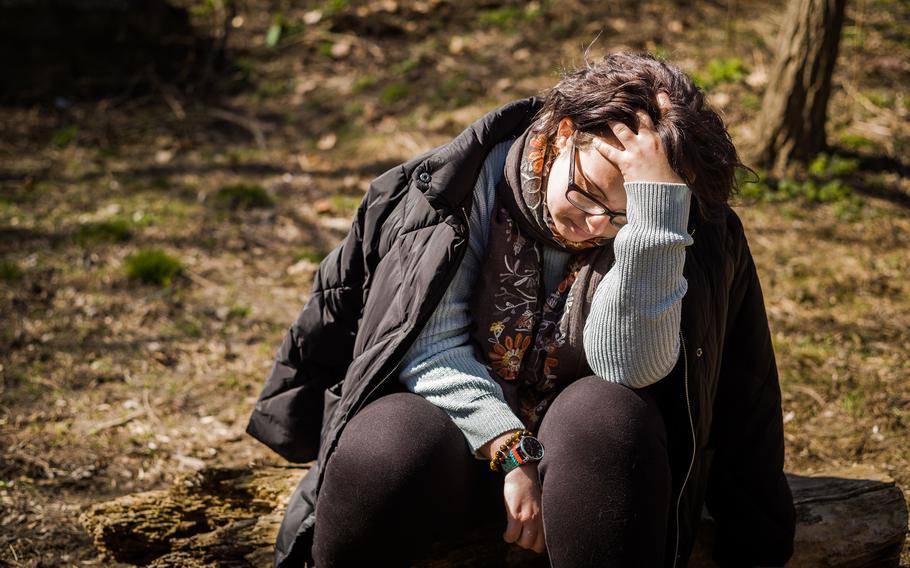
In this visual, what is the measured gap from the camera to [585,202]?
188 cm

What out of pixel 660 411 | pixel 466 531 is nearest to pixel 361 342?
pixel 466 531

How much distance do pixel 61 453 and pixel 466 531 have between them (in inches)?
64.1

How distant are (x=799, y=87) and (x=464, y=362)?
3304 millimetres

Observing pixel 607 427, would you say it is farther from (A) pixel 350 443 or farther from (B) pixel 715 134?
(B) pixel 715 134

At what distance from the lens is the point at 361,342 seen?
6.57ft

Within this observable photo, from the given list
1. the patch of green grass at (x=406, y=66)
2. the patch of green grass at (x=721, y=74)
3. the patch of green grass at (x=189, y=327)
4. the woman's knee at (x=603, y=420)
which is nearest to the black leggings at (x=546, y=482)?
the woman's knee at (x=603, y=420)

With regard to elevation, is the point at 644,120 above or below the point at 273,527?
above

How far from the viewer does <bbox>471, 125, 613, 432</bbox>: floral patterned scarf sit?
1980mm

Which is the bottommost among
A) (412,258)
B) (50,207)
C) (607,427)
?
(50,207)

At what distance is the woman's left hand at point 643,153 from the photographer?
179 centimetres

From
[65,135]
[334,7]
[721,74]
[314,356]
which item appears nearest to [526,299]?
[314,356]

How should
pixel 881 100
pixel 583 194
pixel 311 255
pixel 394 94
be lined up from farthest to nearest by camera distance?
pixel 394 94 → pixel 881 100 → pixel 311 255 → pixel 583 194

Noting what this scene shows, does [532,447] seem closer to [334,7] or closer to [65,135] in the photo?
[65,135]

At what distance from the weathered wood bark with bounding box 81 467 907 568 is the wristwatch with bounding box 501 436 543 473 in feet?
1.13
